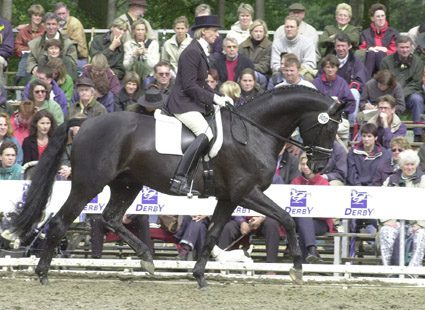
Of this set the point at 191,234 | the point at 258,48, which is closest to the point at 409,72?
the point at 258,48

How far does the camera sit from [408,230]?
14648 millimetres

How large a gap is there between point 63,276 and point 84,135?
1.81 metres

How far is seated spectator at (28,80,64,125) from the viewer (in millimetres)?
16750

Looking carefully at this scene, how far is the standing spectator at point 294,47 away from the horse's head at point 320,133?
4.95 m

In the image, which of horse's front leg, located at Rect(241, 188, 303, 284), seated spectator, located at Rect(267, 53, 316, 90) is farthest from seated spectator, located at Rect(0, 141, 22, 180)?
seated spectator, located at Rect(267, 53, 316, 90)

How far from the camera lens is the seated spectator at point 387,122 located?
54.5 ft

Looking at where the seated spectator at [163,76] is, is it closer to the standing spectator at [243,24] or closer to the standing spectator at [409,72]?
the standing spectator at [243,24]

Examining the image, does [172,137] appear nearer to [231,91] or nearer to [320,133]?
[320,133]

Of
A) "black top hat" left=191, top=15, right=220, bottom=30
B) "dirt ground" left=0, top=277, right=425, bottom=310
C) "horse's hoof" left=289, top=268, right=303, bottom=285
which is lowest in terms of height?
"dirt ground" left=0, top=277, right=425, bottom=310

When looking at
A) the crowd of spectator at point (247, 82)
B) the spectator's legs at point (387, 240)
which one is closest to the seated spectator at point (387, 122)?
the crowd of spectator at point (247, 82)

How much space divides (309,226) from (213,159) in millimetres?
1780

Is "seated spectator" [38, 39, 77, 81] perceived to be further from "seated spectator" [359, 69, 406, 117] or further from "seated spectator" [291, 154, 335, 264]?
"seated spectator" [291, 154, 335, 264]

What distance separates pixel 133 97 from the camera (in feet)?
57.4

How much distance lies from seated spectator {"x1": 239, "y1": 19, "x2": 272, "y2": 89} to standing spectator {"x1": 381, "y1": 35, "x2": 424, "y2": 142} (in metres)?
1.76
